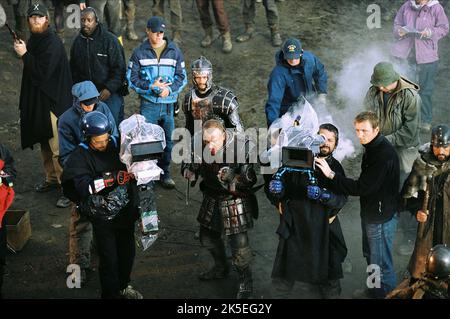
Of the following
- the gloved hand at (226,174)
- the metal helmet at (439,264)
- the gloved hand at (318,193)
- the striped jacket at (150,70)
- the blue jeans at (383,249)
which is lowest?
the blue jeans at (383,249)

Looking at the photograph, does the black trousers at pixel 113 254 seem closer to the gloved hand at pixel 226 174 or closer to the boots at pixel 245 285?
the gloved hand at pixel 226 174

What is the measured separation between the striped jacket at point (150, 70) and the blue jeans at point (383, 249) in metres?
3.18

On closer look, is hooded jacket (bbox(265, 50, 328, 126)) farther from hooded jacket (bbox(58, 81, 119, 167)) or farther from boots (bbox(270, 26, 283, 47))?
boots (bbox(270, 26, 283, 47))

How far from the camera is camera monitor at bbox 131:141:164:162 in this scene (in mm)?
6023

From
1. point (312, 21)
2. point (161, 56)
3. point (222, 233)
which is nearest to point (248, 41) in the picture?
point (312, 21)

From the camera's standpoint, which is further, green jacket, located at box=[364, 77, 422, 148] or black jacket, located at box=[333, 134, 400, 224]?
green jacket, located at box=[364, 77, 422, 148]

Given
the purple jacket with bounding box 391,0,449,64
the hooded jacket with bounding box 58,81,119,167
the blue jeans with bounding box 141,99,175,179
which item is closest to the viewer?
the hooded jacket with bounding box 58,81,119,167

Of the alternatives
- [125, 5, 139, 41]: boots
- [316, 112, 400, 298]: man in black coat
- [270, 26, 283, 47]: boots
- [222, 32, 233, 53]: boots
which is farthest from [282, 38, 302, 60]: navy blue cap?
[125, 5, 139, 41]: boots

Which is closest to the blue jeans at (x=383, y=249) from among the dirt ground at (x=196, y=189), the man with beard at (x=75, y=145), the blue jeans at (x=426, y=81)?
the dirt ground at (x=196, y=189)

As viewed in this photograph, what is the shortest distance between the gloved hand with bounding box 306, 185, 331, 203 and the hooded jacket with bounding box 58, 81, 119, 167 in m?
2.20

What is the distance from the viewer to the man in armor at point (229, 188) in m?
6.41

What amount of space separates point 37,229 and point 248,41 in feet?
18.9

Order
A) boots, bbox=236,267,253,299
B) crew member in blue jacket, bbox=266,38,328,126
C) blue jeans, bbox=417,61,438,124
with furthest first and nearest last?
blue jeans, bbox=417,61,438,124
crew member in blue jacket, bbox=266,38,328,126
boots, bbox=236,267,253,299

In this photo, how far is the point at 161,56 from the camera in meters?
8.49
